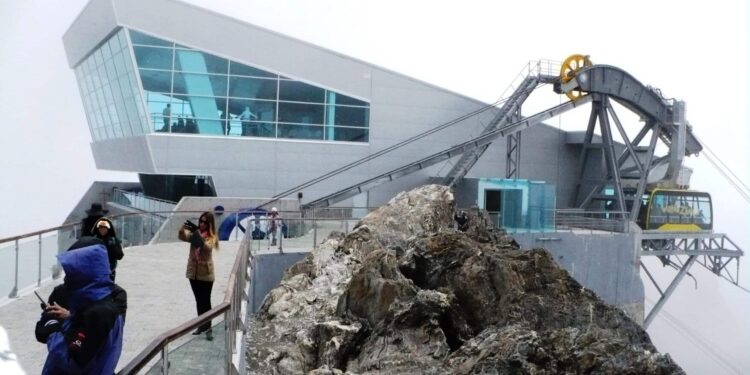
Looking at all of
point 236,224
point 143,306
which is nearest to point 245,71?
point 236,224

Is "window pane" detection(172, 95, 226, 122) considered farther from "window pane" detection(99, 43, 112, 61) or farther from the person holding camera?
the person holding camera

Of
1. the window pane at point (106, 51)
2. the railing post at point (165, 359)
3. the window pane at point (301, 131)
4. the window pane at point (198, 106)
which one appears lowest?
the railing post at point (165, 359)

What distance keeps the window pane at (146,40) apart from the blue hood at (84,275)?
25.8 m

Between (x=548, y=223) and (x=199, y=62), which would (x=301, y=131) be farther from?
(x=548, y=223)

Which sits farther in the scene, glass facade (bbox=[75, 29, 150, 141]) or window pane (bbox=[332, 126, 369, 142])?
window pane (bbox=[332, 126, 369, 142])

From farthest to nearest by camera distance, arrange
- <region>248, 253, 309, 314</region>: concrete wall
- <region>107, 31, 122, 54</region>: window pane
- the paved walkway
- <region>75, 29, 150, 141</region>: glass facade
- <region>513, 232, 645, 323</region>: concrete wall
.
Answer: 1. <region>107, 31, 122, 54</region>: window pane
2. <region>75, 29, 150, 141</region>: glass facade
3. <region>513, 232, 645, 323</region>: concrete wall
4. <region>248, 253, 309, 314</region>: concrete wall
5. the paved walkway

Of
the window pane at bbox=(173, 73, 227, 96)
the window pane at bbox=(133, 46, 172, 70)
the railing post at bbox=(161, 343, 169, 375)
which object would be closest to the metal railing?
the window pane at bbox=(173, 73, 227, 96)

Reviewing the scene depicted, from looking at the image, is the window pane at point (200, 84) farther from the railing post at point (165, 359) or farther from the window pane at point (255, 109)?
the railing post at point (165, 359)

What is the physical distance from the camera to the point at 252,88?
2872cm

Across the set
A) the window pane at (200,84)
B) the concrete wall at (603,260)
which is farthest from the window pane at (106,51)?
the concrete wall at (603,260)

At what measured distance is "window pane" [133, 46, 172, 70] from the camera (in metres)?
27.3

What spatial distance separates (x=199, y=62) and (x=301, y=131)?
18.4 ft

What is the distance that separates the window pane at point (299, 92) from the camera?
29312 millimetres

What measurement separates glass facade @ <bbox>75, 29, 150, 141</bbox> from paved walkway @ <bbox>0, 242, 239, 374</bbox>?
15294 millimetres
